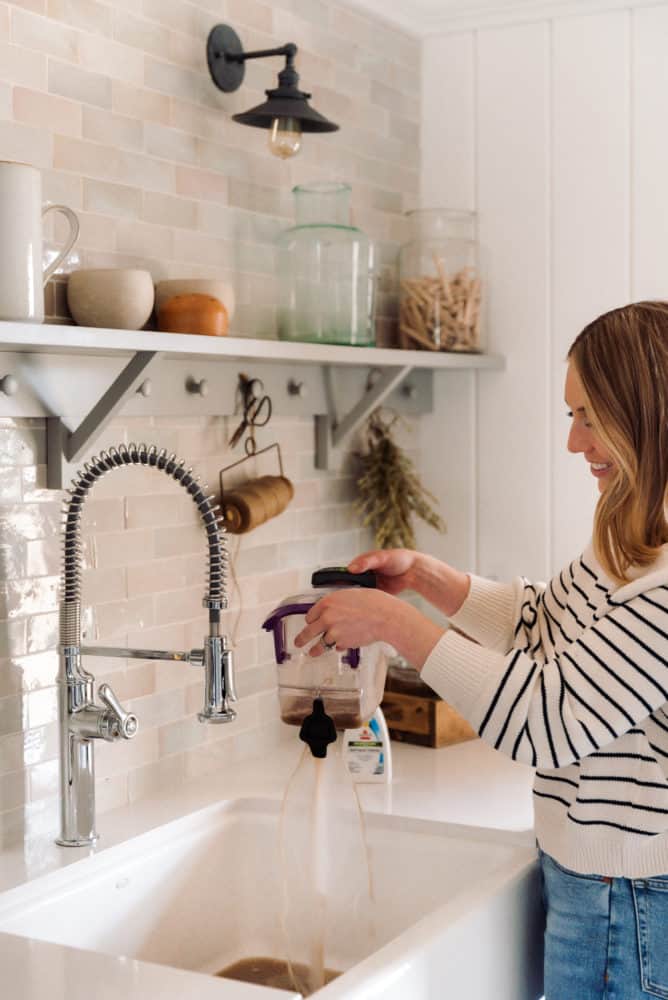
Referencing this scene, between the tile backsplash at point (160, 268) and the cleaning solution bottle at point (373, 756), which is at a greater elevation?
the tile backsplash at point (160, 268)

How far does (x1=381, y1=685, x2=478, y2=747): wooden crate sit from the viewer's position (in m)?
2.37

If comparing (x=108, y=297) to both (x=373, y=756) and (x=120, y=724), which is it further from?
(x=373, y=756)

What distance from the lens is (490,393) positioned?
2775 mm

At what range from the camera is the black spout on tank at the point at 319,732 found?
164 centimetres

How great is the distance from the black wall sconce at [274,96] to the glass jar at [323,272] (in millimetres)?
175

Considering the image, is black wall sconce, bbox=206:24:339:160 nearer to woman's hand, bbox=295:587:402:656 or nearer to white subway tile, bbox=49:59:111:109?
white subway tile, bbox=49:59:111:109

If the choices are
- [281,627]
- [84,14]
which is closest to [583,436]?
[281,627]

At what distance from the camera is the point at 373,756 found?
7.04 ft

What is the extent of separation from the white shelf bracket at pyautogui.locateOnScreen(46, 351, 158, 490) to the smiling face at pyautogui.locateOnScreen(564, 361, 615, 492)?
0.59 metres

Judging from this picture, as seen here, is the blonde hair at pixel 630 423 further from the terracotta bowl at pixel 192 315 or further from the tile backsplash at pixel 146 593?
the tile backsplash at pixel 146 593

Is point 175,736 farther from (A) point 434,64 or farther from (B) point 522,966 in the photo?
(A) point 434,64

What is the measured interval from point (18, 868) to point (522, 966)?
688 millimetres

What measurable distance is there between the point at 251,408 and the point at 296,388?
5.3 inches

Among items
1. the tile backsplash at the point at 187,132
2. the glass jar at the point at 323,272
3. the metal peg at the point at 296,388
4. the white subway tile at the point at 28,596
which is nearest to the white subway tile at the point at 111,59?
the tile backsplash at the point at 187,132
